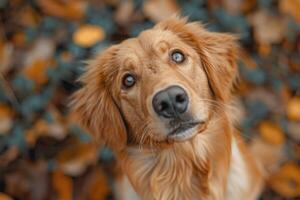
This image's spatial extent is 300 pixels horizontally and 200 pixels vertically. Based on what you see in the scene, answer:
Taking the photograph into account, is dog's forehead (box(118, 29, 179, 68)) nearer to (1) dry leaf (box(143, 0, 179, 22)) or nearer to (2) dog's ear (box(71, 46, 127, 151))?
(2) dog's ear (box(71, 46, 127, 151))

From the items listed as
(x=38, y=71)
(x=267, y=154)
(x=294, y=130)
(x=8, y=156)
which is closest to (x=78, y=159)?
(x=8, y=156)

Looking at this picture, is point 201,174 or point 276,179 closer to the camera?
point 201,174

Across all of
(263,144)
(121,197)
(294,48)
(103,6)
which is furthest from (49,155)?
(294,48)

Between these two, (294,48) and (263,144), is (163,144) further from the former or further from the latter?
(294,48)

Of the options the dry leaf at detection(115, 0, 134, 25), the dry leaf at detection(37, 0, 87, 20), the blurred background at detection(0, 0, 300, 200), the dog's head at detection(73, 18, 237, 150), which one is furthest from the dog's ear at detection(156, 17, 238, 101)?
the dry leaf at detection(37, 0, 87, 20)

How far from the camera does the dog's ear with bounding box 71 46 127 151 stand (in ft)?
7.85

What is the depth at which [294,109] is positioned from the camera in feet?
10.1

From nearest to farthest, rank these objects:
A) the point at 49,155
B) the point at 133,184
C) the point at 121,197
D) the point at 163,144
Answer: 1. the point at 163,144
2. the point at 133,184
3. the point at 121,197
4. the point at 49,155

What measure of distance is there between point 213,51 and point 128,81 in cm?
29

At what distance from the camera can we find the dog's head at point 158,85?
2.21 metres

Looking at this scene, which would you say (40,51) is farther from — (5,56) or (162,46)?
(162,46)

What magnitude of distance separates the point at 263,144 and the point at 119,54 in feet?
3.01

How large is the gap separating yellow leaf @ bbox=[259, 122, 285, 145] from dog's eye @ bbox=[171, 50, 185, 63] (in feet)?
2.82

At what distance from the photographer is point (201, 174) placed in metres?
2.44
